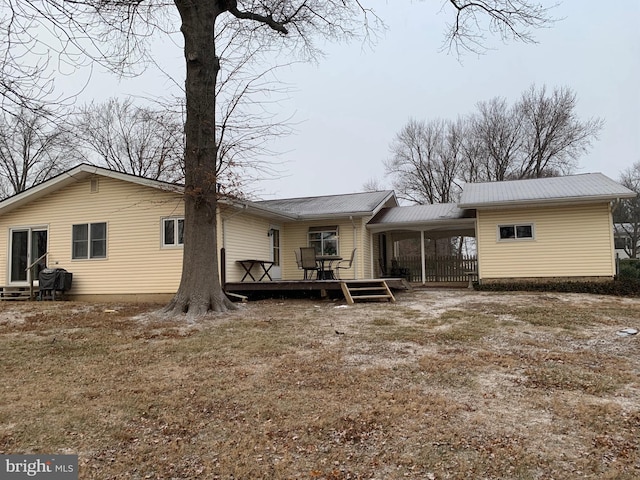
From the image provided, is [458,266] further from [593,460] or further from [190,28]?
[593,460]

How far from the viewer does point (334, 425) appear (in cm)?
325

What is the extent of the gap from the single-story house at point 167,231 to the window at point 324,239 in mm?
844

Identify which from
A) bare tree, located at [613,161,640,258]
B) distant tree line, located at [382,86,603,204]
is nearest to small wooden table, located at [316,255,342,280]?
distant tree line, located at [382,86,603,204]

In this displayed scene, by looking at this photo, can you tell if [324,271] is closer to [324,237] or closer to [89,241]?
[324,237]

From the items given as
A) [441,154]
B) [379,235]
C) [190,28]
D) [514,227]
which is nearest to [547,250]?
[514,227]

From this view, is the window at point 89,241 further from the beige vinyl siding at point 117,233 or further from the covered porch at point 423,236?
the covered porch at point 423,236

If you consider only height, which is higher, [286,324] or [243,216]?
[243,216]

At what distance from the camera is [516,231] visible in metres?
13.0

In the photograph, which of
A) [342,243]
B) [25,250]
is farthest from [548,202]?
[25,250]

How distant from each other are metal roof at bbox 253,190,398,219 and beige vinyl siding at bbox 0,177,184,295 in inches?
116

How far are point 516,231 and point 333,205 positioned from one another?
20.0ft

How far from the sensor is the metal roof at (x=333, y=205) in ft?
47.0

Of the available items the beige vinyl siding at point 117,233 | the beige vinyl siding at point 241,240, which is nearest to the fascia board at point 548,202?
the beige vinyl siding at point 241,240

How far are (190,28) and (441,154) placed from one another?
24.7 meters
